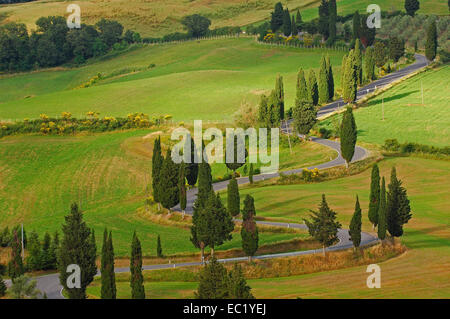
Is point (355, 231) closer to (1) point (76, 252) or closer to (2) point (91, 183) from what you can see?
(1) point (76, 252)

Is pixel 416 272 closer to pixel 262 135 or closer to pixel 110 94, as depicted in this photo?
pixel 262 135

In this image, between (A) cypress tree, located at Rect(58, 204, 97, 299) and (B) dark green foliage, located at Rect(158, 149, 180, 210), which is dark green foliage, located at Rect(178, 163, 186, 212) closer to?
(B) dark green foliage, located at Rect(158, 149, 180, 210)

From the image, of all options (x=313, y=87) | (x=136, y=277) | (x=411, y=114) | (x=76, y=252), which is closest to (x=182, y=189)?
(x=76, y=252)

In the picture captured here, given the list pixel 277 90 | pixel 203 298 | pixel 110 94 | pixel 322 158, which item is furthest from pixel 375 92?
pixel 203 298

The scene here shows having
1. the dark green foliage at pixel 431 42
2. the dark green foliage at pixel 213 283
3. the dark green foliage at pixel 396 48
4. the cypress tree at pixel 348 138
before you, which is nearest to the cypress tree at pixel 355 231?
the dark green foliage at pixel 213 283

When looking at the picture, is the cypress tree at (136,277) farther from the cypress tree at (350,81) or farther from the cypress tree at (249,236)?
the cypress tree at (350,81)

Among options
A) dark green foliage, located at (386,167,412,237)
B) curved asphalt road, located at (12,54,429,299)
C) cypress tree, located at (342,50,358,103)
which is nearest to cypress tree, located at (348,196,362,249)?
curved asphalt road, located at (12,54,429,299)

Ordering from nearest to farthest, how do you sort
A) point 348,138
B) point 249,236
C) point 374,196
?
1. point 249,236
2. point 374,196
3. point 348,138
